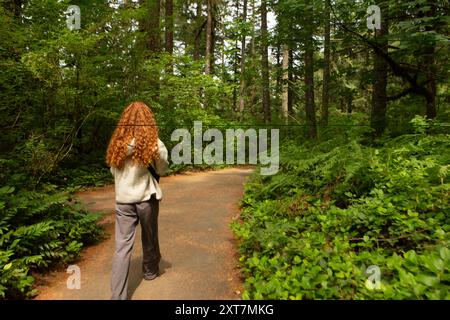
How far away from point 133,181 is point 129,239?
712mm

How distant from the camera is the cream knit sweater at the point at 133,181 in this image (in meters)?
3.73

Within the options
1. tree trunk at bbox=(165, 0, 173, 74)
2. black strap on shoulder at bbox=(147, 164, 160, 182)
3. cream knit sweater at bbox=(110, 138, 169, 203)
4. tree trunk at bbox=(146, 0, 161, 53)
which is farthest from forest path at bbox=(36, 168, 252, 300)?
tree trunk at bbox=(165, 0, 173, 74)

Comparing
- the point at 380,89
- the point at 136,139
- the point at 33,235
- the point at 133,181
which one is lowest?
the point at 33,235

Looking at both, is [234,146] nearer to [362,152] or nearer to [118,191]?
[362,152]

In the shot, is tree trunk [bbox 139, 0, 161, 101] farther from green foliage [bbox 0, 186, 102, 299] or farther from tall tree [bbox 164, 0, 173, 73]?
green foliage [bbox 0, 186, 102, 299]

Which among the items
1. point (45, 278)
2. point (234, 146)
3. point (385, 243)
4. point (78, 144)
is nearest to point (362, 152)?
point (385, 243)

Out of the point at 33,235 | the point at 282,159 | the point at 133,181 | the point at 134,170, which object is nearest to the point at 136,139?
the point at 134,170

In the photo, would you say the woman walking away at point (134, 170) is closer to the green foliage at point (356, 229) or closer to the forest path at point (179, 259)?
the forest path at point (179, 259)

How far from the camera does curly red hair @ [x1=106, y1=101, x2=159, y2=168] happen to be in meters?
3.74

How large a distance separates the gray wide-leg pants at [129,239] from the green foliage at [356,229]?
1.29 metres

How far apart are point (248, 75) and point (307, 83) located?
6.80 metres

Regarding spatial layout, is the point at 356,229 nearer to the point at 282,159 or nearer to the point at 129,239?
the point at 129,239

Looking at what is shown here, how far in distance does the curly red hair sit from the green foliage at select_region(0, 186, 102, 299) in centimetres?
157

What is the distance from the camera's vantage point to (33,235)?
4078mm
